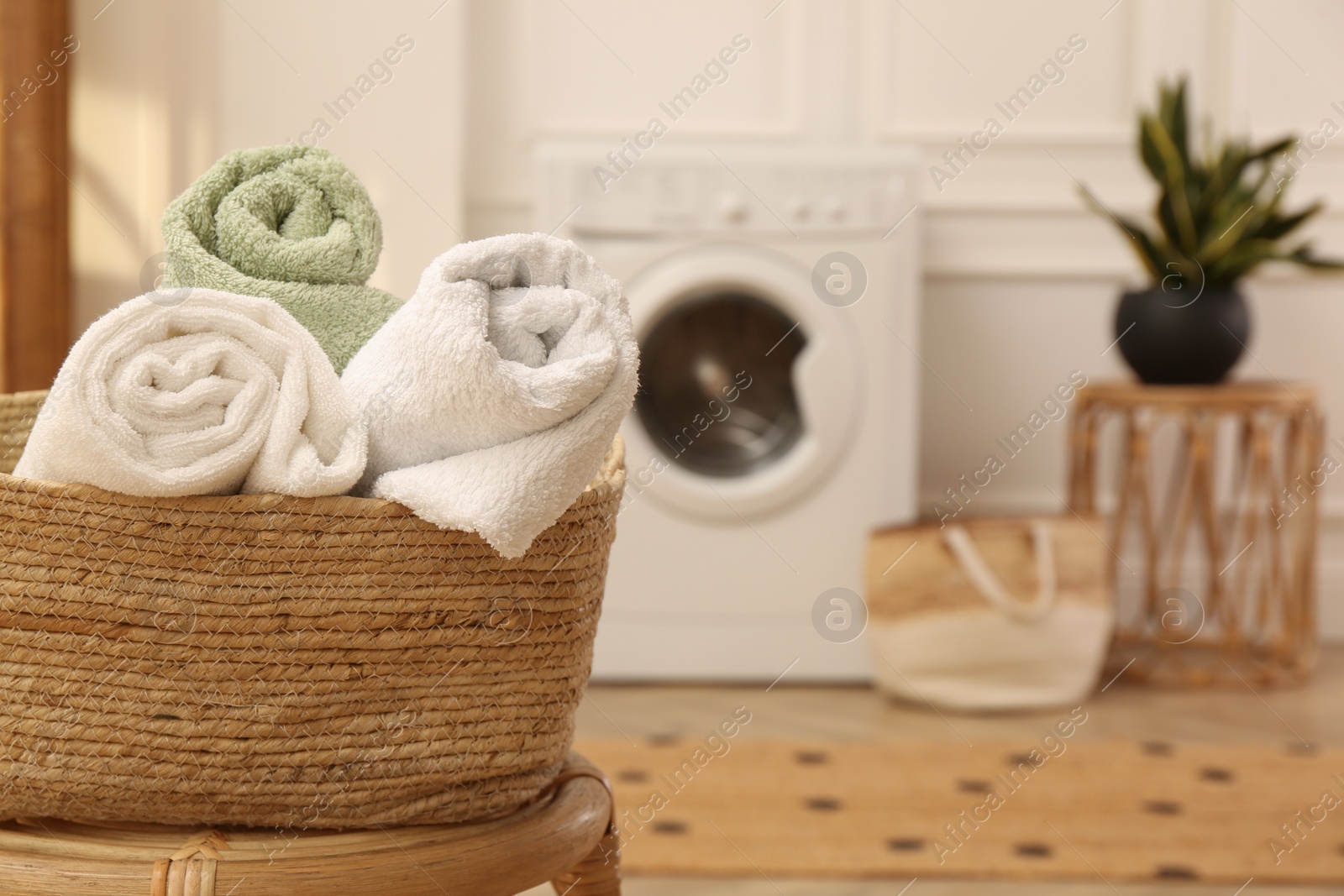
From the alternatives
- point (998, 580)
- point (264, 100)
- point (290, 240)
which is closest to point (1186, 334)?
point (998, 580)

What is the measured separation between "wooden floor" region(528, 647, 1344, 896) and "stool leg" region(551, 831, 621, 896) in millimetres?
1193

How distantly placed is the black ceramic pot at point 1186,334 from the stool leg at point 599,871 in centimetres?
177

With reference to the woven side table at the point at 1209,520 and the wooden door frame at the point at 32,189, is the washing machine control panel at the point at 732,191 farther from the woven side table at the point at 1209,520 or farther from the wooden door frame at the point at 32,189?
the wooden door frame at the point at 32,189

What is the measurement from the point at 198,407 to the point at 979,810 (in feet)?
4.32

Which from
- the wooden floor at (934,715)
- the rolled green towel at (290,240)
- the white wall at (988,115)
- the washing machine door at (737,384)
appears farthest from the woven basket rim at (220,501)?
the white wall at (988,115)

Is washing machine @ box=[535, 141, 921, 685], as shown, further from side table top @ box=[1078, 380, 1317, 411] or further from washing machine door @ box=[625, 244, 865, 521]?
side table top @ box=[1078, 380, 1317, 411]

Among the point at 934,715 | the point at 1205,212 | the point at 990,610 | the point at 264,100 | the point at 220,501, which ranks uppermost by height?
the point at 264,100

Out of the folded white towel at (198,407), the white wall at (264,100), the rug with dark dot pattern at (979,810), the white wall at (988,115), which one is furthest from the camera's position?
the white wall at (988,115)

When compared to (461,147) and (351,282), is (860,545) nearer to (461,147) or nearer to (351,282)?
(461,147)

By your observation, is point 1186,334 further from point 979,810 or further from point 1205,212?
point 979,810

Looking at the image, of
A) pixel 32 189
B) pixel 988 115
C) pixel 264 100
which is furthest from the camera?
pixel 988 115

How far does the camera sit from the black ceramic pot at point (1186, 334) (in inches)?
84.3

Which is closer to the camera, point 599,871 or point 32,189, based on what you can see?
point 599,871

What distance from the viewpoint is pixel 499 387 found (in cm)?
50
